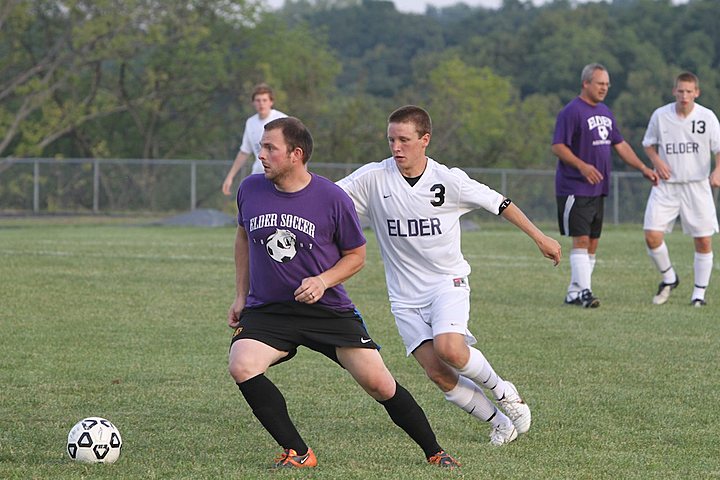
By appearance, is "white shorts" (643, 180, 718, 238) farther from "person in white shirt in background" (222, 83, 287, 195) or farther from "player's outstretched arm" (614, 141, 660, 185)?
"person in white shirt in background" (222, 83, 287, 195)

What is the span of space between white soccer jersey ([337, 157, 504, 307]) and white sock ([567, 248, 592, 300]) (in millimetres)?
5762

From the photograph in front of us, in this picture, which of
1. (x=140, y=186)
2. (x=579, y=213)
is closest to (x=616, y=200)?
(x=140, y=186)

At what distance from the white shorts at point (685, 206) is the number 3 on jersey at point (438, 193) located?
6384 millimetres

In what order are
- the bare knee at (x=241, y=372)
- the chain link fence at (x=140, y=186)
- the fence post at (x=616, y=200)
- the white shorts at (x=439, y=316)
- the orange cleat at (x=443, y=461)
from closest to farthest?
the bare knee at (x=241, y=372)
the orange cleat at (x=443, y=461)
the white shorts at (x=439, y=316)
the fence post at (x=616, y=200)
the chain link fence at (x=140, y=186)

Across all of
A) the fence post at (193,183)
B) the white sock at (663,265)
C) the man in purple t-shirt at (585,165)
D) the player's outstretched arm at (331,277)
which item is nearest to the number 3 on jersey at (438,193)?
the player's outstretched arm at (331,277)

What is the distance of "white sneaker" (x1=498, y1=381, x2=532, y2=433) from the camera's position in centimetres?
629

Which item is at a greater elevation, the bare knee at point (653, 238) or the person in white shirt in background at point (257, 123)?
the person in white shirt in background at point (257, 123)

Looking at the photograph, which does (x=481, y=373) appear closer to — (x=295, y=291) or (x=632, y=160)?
(x=295, y=291)

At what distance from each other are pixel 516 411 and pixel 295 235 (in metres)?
1.63

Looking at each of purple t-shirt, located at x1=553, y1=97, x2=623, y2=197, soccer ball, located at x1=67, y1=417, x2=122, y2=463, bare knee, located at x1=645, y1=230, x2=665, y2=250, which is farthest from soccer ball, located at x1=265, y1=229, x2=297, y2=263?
bare knee, located at x1=645, y1=230, x2=665, y2=250

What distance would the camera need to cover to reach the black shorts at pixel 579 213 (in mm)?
12086

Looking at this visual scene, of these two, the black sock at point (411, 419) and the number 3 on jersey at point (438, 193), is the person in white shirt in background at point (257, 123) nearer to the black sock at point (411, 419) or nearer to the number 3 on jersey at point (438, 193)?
the number 3 on jersey at point (438, 193)

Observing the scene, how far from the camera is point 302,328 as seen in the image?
558cm

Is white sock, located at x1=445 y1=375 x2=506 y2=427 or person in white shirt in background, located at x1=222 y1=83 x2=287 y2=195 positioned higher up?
person in white shirt in background, located at x1=222 y1=83 x2=287 y2=195
